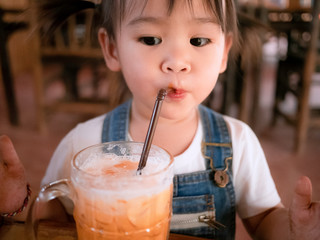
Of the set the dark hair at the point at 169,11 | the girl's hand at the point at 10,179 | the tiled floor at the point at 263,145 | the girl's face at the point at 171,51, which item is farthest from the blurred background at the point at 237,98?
the girl's hand at the point at 10,179

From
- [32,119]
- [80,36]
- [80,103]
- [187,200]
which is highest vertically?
[187,200]

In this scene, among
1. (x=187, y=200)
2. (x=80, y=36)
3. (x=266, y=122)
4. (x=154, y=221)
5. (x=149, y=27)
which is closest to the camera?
(x=154, y=221)

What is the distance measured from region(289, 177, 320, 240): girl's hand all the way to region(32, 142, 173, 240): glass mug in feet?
0.63

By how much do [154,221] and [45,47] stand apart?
2.18m

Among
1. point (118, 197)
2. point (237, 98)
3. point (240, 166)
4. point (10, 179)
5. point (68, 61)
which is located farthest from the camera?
point (237, 98)

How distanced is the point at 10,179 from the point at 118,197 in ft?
0.74

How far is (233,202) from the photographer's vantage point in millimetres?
760

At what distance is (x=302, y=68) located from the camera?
2.35 meters

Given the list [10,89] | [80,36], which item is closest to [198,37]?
[10,89]

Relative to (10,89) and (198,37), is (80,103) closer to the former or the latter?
(10,89)

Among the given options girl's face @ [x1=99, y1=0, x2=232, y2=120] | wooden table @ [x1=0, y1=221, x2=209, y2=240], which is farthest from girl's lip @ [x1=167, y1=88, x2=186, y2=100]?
wooden table @ [x1=0, y1=221, x2=209, y2=240]

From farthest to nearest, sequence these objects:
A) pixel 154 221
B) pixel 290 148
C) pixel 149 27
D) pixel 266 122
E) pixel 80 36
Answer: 1. pixel 80 36
2. pixel 266 122
3. pixel 290 148
4. pixel 149 27
5. pixel 154 221

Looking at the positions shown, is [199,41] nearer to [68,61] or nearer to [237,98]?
[68,61]

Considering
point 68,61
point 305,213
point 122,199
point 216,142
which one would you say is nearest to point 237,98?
point 68,61
